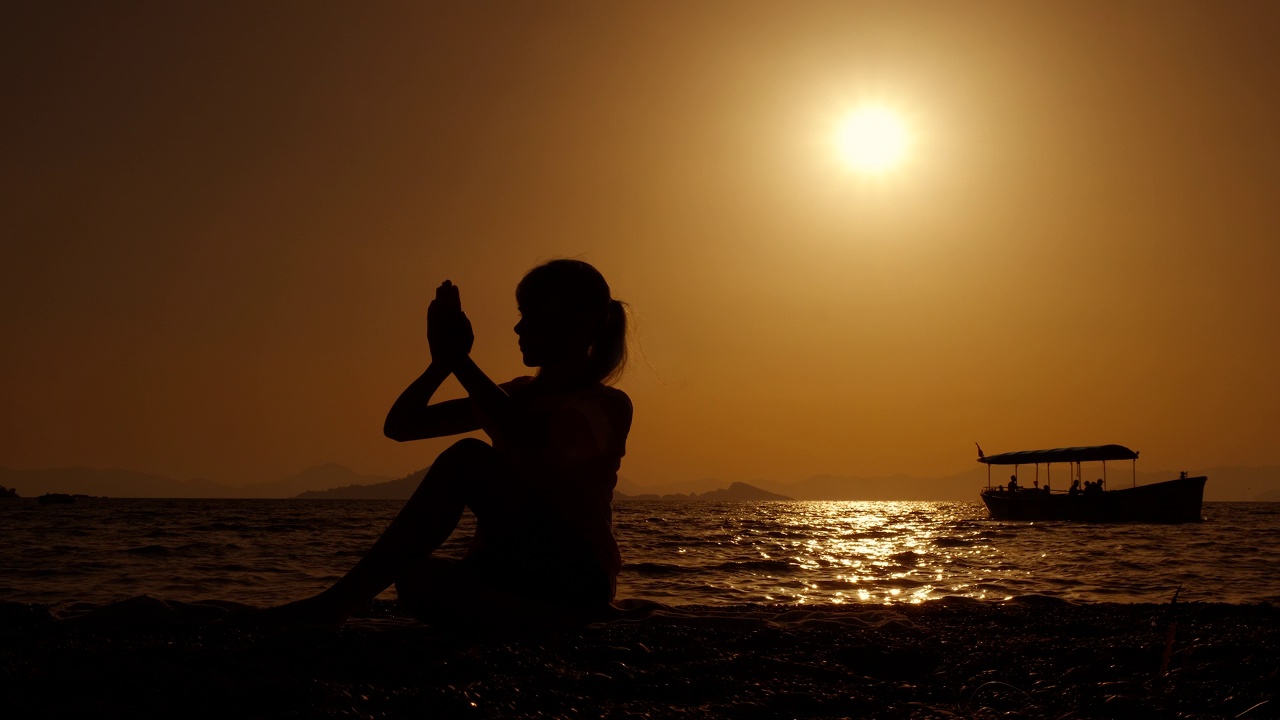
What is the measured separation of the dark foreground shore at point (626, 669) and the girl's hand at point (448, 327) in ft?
3.18

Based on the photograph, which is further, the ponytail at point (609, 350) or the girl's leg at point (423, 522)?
the ponytail at point (609, 350)

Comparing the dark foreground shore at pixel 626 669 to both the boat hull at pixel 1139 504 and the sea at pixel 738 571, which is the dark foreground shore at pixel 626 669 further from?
the boat hull at pixel 1139 504

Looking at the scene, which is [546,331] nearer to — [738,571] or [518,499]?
[518,499]

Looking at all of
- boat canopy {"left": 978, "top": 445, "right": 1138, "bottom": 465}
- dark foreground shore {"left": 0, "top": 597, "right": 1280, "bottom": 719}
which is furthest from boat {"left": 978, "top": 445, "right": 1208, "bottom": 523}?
dark foreground shore {"left": 0, "top": 597, "right": 1280, "bottom": 719}

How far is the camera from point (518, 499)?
287 cm

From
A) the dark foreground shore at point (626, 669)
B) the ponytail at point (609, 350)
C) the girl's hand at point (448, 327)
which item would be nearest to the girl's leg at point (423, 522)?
the dark foreground shore at point (626, 669)

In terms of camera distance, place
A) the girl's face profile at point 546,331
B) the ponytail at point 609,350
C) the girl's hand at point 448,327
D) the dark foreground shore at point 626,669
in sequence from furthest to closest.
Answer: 1. the ponytail at point 609,350
2. the girl's face profile at point 546,331
3. the girl's hand at point 448,327
4. the dark foreground shore at point 626,669

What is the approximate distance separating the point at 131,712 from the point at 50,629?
1399mm

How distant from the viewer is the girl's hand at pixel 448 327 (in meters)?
2.94

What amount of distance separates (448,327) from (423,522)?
68 centimetres

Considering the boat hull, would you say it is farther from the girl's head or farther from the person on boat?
the person on boat

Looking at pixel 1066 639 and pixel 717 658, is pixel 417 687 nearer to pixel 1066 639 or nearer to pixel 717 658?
pixel 717 658

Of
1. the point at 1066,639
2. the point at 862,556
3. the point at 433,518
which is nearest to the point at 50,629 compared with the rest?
the point at 433,518

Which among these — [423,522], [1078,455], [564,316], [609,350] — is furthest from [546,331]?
[1078,455]
